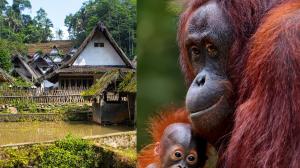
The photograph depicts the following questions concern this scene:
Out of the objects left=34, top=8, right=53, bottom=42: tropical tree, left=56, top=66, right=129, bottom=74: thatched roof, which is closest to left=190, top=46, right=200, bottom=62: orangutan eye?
left=56, top=66, right=129, bottom=74: thatched roof

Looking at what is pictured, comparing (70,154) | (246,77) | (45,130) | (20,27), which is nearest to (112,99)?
(45,130)

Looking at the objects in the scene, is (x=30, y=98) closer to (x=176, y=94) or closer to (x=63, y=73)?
(x=63, y=73)

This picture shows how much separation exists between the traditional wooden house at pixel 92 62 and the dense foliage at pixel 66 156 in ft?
18.4

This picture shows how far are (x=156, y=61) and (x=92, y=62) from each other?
11663 mm

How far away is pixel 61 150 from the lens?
6168 millimetres

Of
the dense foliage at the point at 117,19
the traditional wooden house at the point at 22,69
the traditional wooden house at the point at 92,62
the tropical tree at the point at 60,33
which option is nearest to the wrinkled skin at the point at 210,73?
the traditional wooden house at the point at 92,62

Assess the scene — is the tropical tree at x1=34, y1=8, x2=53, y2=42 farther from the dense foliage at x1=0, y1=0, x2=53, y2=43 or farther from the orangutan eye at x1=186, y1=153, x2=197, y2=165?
the orangutan eye at x1=186, y1=153, x2=197, y2=165

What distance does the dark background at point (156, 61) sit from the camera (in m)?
0.69

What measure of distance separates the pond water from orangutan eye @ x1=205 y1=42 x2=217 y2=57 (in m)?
8.87

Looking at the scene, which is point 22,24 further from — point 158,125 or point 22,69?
point 158,125

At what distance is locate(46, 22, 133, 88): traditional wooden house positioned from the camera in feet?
39.1

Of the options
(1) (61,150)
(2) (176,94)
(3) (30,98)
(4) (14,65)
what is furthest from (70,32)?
(2) (176,94)

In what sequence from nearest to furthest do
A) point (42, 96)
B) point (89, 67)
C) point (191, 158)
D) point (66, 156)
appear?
1. point (191, 158)
2. point (66, 156)
3. point (89, 67)
4. point (42, 96)

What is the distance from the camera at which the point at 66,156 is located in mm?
6129
